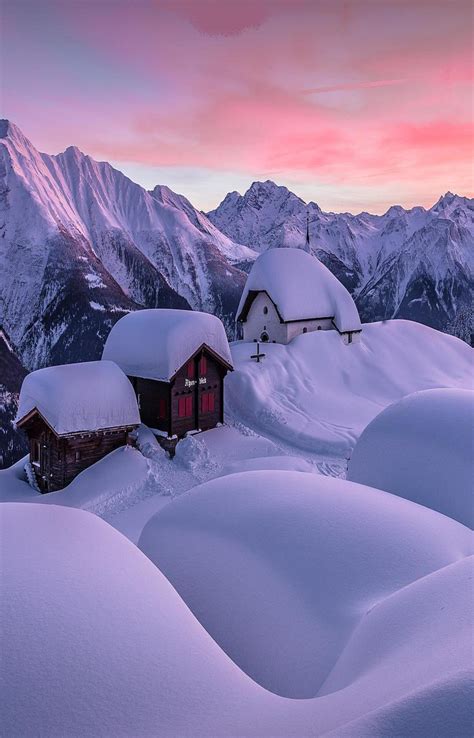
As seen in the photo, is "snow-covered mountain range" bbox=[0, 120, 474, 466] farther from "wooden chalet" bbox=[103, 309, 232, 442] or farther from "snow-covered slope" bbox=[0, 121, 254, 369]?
"wooden chalet" bbox=[103, 309, 232, 442]

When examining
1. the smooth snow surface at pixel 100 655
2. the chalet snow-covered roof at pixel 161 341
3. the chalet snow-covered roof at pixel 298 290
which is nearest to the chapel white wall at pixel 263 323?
the chalet snow-covered roof at pixel 298 290

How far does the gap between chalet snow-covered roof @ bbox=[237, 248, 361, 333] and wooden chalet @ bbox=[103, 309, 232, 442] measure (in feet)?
33.5

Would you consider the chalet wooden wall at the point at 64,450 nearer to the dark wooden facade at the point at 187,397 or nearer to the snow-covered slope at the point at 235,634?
the dark wooden facade at the point at 187,397

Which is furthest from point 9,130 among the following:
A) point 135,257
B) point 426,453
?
point 426,453

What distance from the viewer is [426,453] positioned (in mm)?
14391

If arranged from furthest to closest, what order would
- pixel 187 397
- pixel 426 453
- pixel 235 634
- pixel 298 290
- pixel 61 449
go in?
pixel 298 290 → pixel 187 397 → pixel 61 449 → pixel 426 453 → pixel 235 634

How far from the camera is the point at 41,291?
104250mm

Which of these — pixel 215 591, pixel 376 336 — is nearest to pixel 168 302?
pixel 376 336

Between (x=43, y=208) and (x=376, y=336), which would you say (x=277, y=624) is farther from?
(x=43, y=208)

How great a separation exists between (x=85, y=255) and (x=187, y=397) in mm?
91065

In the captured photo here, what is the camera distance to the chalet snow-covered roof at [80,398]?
2103cm

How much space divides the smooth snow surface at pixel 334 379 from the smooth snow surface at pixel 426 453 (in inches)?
332

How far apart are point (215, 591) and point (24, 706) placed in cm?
488

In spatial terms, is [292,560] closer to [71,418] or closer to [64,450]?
[71,418]
